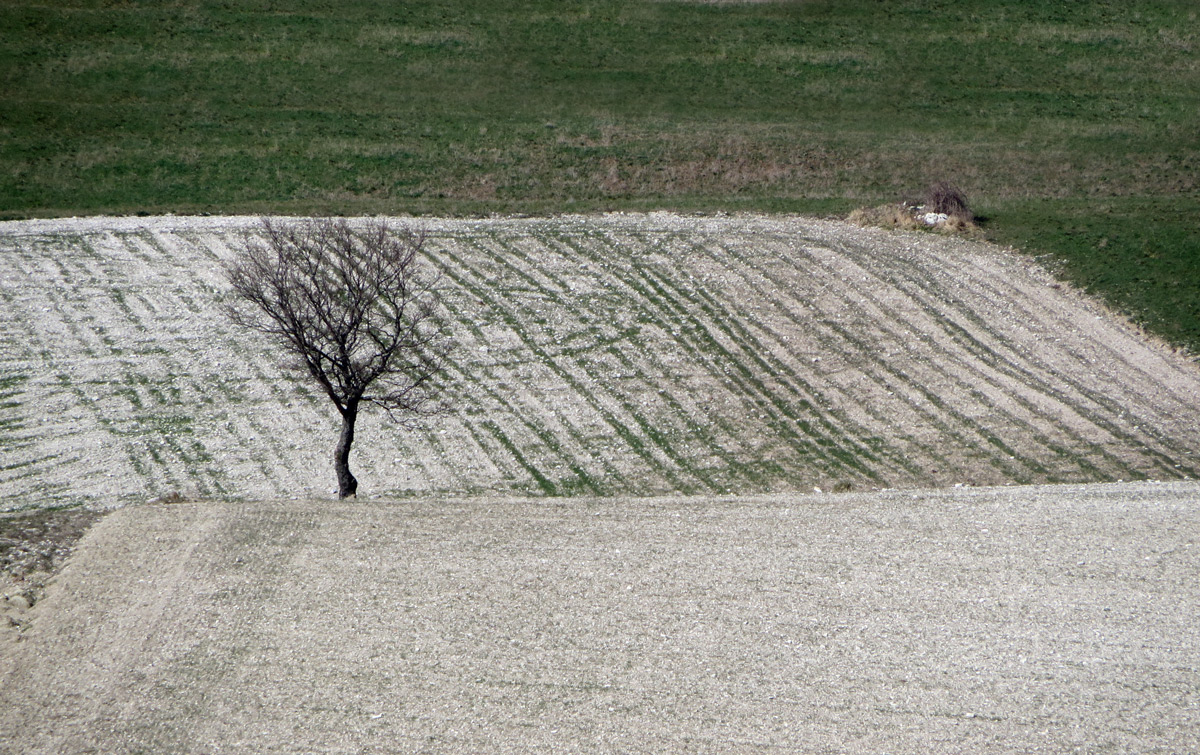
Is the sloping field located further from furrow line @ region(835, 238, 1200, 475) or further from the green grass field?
the green grass field

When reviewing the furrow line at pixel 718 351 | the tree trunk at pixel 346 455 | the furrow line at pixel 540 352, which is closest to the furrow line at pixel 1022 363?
the furrow line at pixel 718 351

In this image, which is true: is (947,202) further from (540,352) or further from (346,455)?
(346,455)

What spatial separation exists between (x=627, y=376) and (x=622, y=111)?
77.8 ft

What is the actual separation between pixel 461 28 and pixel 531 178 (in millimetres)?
15360

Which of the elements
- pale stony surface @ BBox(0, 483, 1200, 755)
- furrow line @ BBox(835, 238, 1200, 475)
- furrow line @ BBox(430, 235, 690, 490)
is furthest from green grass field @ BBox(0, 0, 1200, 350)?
pale stony surface @ BBox(0, 483, 1200, 755)

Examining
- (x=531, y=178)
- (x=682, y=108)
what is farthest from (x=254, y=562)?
(x=682, y=108)

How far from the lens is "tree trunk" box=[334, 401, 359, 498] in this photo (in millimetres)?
25484

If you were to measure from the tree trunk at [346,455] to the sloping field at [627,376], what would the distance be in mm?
1179

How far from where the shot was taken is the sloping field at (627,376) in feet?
92.9

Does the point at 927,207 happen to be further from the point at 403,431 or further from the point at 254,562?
the point at 254,562

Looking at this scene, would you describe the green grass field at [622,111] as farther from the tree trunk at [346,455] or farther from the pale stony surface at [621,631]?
the tree trunk at [346,455]

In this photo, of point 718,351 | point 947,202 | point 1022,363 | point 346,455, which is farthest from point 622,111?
point 346,455

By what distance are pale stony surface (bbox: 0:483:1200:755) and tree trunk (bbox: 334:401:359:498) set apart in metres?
1.93

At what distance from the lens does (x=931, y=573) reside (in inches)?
821
